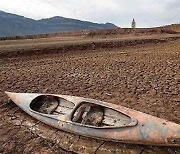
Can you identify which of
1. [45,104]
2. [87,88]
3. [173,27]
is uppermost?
[173,27]

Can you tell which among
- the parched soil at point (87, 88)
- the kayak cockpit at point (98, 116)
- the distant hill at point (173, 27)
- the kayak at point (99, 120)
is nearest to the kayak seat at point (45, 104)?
the kayak at point (99, 120)

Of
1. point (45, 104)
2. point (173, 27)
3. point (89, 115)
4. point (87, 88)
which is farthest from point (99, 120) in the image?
point (173, 27)

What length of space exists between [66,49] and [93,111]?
433 inches

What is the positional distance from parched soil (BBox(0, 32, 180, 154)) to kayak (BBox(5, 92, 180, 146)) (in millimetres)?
201

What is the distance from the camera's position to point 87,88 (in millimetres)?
9625

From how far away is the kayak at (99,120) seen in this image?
576 centimetres

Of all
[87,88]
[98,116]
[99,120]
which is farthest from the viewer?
[87,88]

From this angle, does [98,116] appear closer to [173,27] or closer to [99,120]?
[99,120]

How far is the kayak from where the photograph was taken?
18.9 feet

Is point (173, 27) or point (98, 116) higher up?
point (173, 27)

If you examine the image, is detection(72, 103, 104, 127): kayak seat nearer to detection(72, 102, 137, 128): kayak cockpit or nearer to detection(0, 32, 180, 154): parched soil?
detection(72, 102, 137, 128): kayak cockpit

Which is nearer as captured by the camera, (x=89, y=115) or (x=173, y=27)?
(x=89, y=115)

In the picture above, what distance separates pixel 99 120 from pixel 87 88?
2.74 m

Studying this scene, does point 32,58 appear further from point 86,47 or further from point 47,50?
point 86,47
